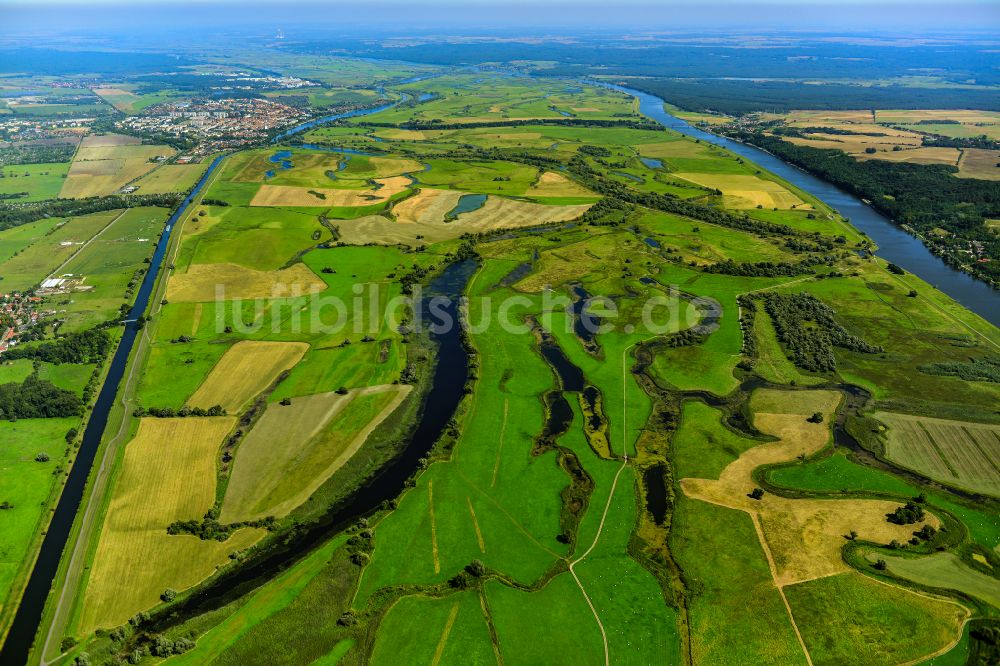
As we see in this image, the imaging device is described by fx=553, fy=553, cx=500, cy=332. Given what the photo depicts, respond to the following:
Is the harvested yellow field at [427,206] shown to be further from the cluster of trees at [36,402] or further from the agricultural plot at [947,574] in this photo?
the agricultural plot at [947,574]

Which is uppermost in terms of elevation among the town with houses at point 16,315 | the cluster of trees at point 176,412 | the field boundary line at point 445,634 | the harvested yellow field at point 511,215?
the harvested yellow field at point 511,215

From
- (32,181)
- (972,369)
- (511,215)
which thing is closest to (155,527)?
(972,369)

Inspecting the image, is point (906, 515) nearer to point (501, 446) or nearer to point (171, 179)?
point (501, 446)

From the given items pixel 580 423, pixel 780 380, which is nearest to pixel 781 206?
pixel 780 380

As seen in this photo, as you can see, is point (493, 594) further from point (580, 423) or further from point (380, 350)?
point (380, 350)

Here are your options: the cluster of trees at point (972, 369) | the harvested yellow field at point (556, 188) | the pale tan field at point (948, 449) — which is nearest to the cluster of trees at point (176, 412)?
the pale tan field at point (948, 449)

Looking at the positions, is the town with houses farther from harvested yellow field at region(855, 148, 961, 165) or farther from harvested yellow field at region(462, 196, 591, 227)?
harvested yellow field at region(855, 148, 961, 165)

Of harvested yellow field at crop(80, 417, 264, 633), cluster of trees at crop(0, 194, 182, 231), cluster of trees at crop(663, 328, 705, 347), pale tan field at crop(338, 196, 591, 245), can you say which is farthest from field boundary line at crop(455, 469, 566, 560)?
cluster of trees at crop(0, 194, 182, 231)
